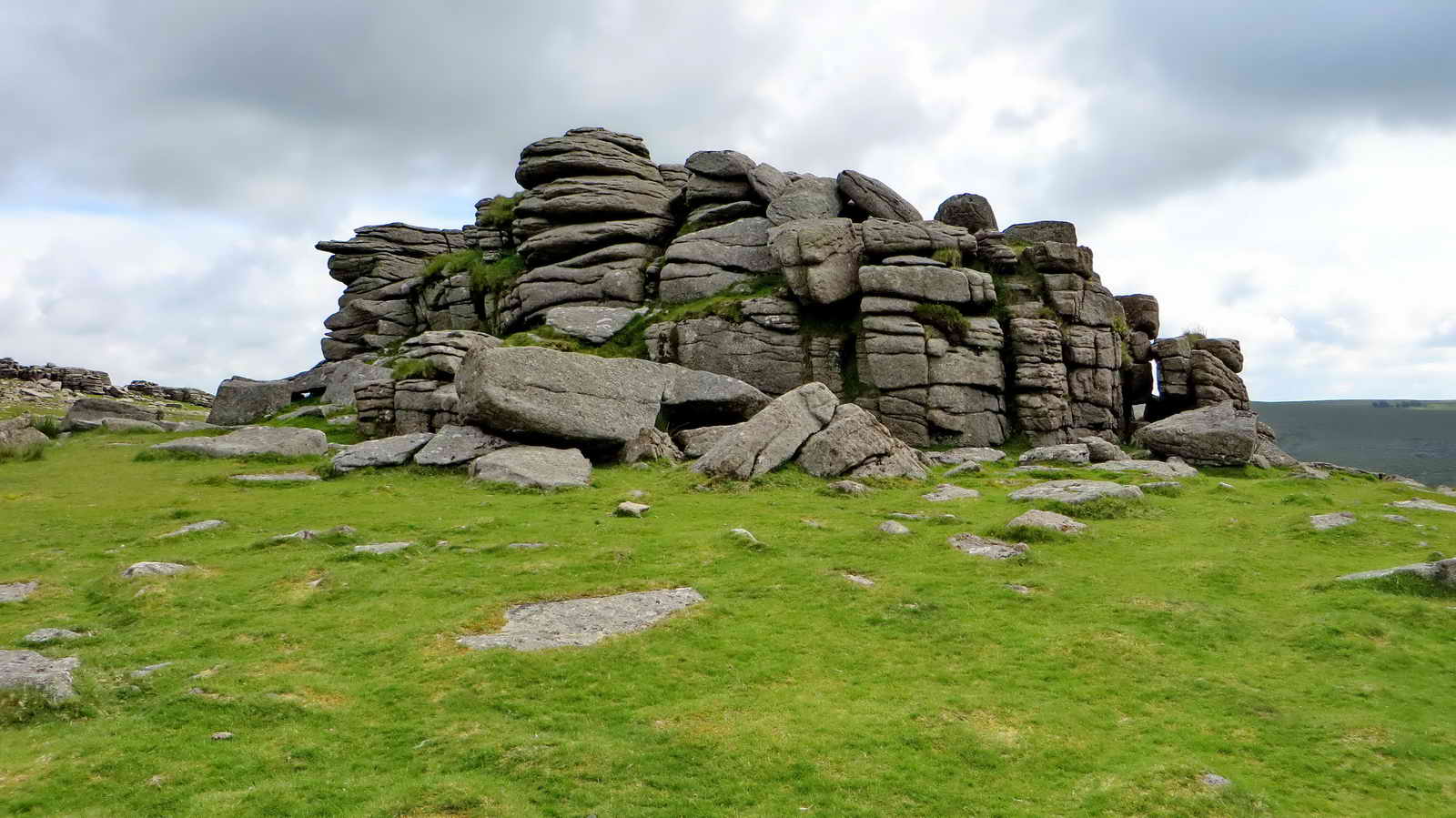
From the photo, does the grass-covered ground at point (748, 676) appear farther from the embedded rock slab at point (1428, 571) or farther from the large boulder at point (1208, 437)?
the large boulder at point (1208, 437)

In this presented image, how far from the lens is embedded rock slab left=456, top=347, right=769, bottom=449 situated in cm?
3475

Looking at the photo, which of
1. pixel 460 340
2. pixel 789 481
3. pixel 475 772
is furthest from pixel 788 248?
pixel 475 772

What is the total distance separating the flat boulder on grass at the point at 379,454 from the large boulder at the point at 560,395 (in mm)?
2452

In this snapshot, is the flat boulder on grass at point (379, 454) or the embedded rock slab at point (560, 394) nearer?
the flat boulder on grass at point (379, 454)

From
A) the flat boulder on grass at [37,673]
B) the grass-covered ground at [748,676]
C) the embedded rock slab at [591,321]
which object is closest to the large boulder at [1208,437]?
the grass-covered ground at [748,676]

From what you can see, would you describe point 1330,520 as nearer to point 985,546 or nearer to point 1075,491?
point 1075,491

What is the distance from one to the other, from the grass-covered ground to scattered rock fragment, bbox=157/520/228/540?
39 cm

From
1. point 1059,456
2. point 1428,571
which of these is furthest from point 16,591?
point 1059,456

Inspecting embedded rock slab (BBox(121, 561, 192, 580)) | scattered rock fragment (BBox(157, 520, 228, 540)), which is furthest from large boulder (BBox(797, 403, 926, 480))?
embedded rock slab (BBox(121, 561, 192, 580))

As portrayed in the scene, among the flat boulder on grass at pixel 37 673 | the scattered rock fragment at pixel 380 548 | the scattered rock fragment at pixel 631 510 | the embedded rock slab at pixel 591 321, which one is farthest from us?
the embedded rock slab at pixel 591 321

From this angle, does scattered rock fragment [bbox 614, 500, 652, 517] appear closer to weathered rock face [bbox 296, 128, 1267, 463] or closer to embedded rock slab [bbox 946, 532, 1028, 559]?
embedded rock slab [bbox 946, 532, 1028, 559]

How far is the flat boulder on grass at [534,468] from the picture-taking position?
101ft

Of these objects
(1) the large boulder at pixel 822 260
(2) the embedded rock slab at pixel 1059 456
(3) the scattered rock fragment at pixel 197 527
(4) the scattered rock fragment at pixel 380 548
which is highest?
(1) the large boulder at pixel 822 260

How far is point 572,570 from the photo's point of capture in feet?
65.3
